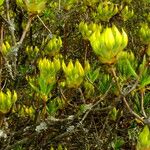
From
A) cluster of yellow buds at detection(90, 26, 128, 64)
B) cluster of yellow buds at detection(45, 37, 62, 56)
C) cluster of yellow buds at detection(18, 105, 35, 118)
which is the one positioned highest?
cluster of yellow buds at detection(90, 26, 128, 64)

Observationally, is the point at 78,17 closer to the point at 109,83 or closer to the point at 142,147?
the point at 109,83

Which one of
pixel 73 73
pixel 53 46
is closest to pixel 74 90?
pixel 73 73

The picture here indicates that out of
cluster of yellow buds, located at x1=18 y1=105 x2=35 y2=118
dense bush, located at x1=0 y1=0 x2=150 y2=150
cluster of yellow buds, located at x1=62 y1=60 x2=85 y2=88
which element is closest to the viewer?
dense bush, located at x1=0 y1=0 x2=150 y2=150

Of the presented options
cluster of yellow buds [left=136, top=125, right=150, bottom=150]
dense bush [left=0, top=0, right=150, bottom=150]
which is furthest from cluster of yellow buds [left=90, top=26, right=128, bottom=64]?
cluster of yellow buds [left=136, top=125, right=150, bottom=150]

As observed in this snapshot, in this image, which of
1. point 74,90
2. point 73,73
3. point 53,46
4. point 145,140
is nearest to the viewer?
point 145,140

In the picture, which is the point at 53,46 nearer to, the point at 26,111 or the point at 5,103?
the point at 26,111

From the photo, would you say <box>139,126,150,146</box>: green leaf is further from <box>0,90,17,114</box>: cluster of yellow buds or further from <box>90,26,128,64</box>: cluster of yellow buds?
<box>0,90,17,114</box>: cluster of yellow buds

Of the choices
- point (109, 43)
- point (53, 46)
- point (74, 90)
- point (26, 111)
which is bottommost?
point (26, 111)

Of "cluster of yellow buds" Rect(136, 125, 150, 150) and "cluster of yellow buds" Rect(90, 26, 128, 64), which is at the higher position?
"cluster of yellow buds" Rect(90, 26, 128, 64)
